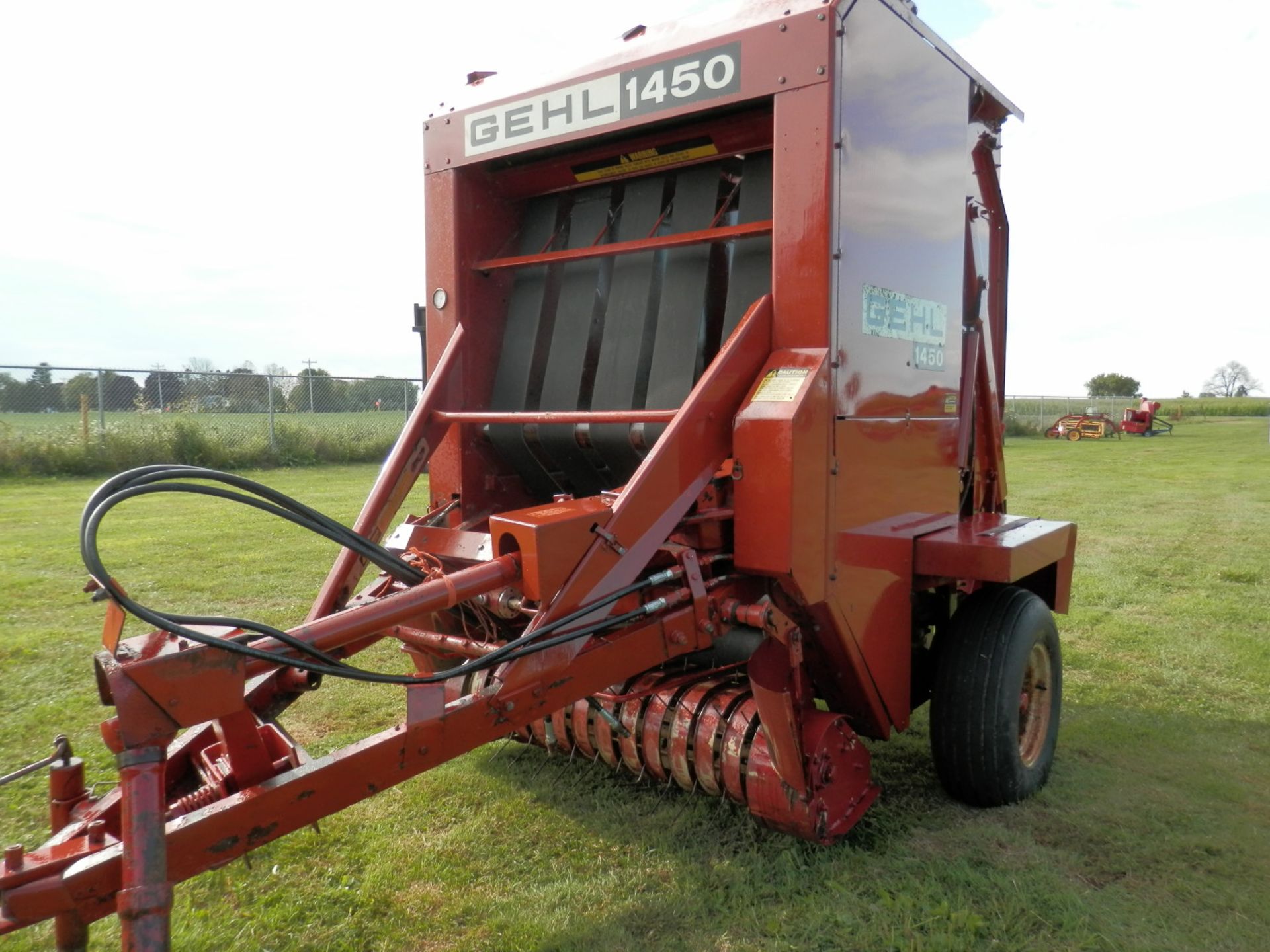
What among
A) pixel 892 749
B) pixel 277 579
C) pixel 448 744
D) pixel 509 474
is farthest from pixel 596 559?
pixel 277 579

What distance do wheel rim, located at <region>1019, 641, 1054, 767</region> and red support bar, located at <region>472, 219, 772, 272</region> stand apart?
79.4 inches

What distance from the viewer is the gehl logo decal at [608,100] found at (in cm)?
305

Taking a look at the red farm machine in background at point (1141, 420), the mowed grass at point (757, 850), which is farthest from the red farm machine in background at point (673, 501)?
the red farm machine in background at point (1141, 420)

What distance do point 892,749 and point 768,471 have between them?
1.82 meters

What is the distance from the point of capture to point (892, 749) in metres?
4.01

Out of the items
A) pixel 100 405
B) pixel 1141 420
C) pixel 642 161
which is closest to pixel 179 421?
pixel 100 405

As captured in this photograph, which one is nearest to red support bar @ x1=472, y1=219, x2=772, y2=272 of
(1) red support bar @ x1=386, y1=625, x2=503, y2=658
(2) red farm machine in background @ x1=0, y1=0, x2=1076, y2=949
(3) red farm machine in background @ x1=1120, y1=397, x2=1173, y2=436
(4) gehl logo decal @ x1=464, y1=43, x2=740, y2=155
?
(2) red farm machine in background @ x1=0, y1=0, x2=1076, y2=949

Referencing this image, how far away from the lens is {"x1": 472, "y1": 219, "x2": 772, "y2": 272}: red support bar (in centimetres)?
321

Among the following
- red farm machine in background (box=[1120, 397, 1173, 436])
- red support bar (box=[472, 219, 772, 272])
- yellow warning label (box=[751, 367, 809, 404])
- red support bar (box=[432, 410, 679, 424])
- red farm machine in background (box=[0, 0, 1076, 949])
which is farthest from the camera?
red farm machine in background (box=[1120, 397, 1173, 436])

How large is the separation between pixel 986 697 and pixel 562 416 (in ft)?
5.93

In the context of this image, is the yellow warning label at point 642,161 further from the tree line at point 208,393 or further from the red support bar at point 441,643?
the tree line at point 208,393

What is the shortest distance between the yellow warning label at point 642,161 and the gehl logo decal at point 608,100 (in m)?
0.25

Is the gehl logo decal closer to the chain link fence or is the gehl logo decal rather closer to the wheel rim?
the wheel rim

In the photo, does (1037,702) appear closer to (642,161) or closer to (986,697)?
(986,697)
